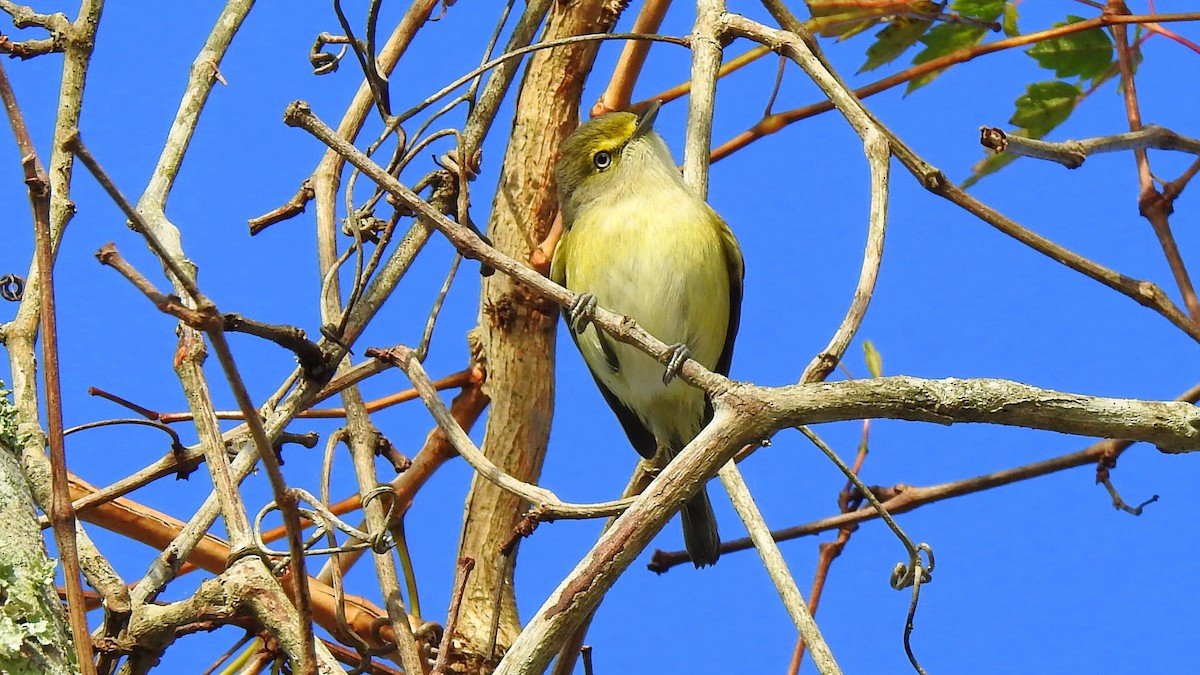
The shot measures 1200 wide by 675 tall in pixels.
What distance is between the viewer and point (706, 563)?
329cm

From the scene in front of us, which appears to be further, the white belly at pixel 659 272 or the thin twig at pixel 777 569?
the white belly at pixel 659 272

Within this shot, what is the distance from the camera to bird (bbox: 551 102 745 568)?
11.6 feet

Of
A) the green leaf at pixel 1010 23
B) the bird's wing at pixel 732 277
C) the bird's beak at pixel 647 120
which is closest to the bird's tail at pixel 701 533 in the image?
the bird's wing at pixel 732 277

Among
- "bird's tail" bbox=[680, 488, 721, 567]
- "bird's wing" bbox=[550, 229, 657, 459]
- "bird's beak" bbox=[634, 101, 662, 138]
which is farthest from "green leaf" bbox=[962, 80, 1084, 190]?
"bird's wing" bbox=[550, 229, 657, 459]

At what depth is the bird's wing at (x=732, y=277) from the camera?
3.65m

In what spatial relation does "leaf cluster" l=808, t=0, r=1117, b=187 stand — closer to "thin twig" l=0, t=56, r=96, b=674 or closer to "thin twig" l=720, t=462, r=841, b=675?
"thin twig" l=720, t=462, r=841, b=675

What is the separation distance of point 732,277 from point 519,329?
2.64 ft

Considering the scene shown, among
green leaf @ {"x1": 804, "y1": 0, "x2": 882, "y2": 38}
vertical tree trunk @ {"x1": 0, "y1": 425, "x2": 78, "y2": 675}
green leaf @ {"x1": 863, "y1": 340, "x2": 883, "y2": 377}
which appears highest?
green leaf @ {"x1": 804, "y1": 0, "x2": 882, "y2": 38}

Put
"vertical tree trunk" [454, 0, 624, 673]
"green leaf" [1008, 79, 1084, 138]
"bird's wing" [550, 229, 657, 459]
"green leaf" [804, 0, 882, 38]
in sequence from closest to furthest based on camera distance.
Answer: "vertical tree trunk" [454, 0, 624, 673], "green leaf" [1008, 79, 1084, 138], "green leaf" [804, 0, 882, 38], "bird's wing" [550, 229, 657, 459]

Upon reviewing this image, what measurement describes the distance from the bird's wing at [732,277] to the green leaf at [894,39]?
0.59 metres

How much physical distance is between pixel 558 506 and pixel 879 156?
2.96 ft

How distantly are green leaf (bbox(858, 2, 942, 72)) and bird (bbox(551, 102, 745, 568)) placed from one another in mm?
602

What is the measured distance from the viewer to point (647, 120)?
379 centimetres

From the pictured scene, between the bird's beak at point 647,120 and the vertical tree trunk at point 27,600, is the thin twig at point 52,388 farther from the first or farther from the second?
the bird's beak at point 647,120
